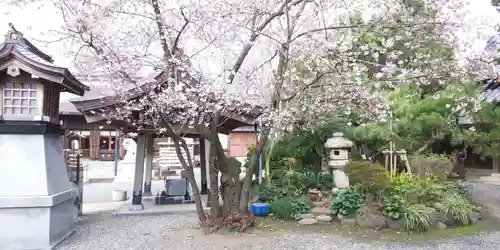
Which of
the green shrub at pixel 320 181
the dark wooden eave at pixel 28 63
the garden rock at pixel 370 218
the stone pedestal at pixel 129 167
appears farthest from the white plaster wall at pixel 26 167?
the stone pedestal at pixel 129 167

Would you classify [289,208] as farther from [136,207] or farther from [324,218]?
[136,207]

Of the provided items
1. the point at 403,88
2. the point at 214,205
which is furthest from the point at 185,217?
the point at 403,88

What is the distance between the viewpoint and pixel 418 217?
267 inches

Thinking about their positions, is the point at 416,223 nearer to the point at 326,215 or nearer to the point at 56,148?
the point at 326,215

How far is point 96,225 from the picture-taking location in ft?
24.2

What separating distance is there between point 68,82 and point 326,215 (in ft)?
17.7

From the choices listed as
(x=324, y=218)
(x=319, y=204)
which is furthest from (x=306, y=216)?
(x=319, y=204)

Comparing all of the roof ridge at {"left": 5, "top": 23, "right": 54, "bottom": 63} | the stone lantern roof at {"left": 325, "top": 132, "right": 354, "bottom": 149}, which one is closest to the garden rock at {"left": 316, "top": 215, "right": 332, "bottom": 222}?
the stone lantern roof at {"left": 325, "top": 132, "right": 354, "bottom": 149}

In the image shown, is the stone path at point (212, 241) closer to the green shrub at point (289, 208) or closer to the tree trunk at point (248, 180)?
the tree trunk at point (248, 180)

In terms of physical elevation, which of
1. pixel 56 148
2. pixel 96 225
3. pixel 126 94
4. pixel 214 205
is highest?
pixel 126 94

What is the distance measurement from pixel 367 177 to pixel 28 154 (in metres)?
6.22

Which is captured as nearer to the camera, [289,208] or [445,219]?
[445,219]

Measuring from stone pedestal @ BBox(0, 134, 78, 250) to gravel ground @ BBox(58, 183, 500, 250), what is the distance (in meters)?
0.45

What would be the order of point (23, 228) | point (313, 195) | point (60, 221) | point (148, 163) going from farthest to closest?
point (148, 163) → point (313, 195) → point (60, 221) → point (23, 228)
